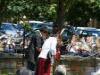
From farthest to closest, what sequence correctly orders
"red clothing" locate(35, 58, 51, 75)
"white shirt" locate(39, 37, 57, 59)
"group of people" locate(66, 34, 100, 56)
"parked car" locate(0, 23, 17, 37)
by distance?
"parked car" locate(0, 23, 17, 37)
"group of people" locate(66, 34, 100, 56)
"red clothing" locate(35, 58, 51, 75)
"white shirt" locate(39, 37, 57, 59)

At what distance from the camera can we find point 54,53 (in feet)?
37.6

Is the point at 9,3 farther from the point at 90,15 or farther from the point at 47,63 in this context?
→ the point at 90,15

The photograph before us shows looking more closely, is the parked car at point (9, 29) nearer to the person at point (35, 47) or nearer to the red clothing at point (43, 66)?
the person at point (35, 47)

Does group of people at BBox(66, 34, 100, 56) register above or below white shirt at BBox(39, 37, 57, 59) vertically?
below

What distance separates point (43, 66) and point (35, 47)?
0.51 meters

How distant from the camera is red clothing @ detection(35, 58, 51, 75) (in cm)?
1141

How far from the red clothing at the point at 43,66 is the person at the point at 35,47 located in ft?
0.60

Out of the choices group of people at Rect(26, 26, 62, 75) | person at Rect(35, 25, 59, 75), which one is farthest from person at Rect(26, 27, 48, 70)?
person at Rect(35, 25, 59, 75)

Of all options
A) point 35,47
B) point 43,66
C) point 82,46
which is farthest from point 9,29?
point 43,66

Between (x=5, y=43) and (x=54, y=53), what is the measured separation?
704 centimetres

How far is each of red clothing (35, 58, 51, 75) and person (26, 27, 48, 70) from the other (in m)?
0.18

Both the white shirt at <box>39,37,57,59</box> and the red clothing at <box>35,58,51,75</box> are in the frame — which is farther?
the red clothing at <box>35,58,51,75</box>

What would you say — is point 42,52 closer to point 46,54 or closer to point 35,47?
point 46,54

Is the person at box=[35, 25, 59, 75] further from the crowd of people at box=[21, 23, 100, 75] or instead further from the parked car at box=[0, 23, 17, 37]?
the parked car at box=[0, 23, 17, 37]
